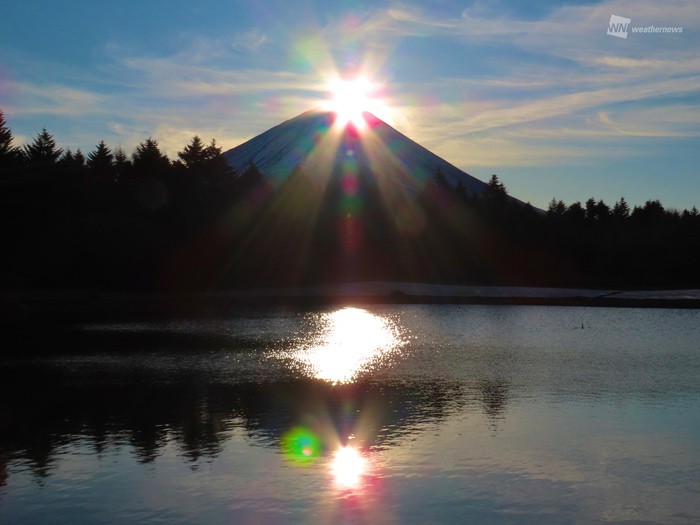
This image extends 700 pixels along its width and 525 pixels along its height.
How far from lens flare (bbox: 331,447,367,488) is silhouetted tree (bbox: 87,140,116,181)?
212 feet

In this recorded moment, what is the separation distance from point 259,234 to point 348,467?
59.4m

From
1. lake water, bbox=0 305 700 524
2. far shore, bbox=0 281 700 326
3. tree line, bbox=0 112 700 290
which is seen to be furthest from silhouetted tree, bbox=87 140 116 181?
lake water, bbox=0 305 700 524

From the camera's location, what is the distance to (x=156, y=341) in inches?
1072

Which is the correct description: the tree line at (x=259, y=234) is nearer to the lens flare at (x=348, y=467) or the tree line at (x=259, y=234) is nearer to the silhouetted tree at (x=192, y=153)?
the silhouetted tree at (x=192, y=153)

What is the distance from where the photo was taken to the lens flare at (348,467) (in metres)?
10.1

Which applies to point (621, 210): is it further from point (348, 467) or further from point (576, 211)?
point (348, 467)

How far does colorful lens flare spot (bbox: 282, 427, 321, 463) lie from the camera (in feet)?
37.3

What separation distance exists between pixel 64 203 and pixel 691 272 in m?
56.9

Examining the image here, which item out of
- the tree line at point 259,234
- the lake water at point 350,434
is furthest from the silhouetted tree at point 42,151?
the lake water at point 350,434

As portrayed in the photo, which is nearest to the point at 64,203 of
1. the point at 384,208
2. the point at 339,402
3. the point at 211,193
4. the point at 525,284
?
the point at 211,193

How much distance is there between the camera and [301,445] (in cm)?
1207

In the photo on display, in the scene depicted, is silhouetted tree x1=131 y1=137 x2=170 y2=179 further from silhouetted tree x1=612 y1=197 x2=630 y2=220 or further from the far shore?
silhouetted tree x1=612 y1=197 x2=630 y2=220

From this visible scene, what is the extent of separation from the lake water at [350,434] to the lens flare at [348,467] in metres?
0.03

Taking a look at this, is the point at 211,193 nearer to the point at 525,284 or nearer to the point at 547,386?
the point at 525,284
